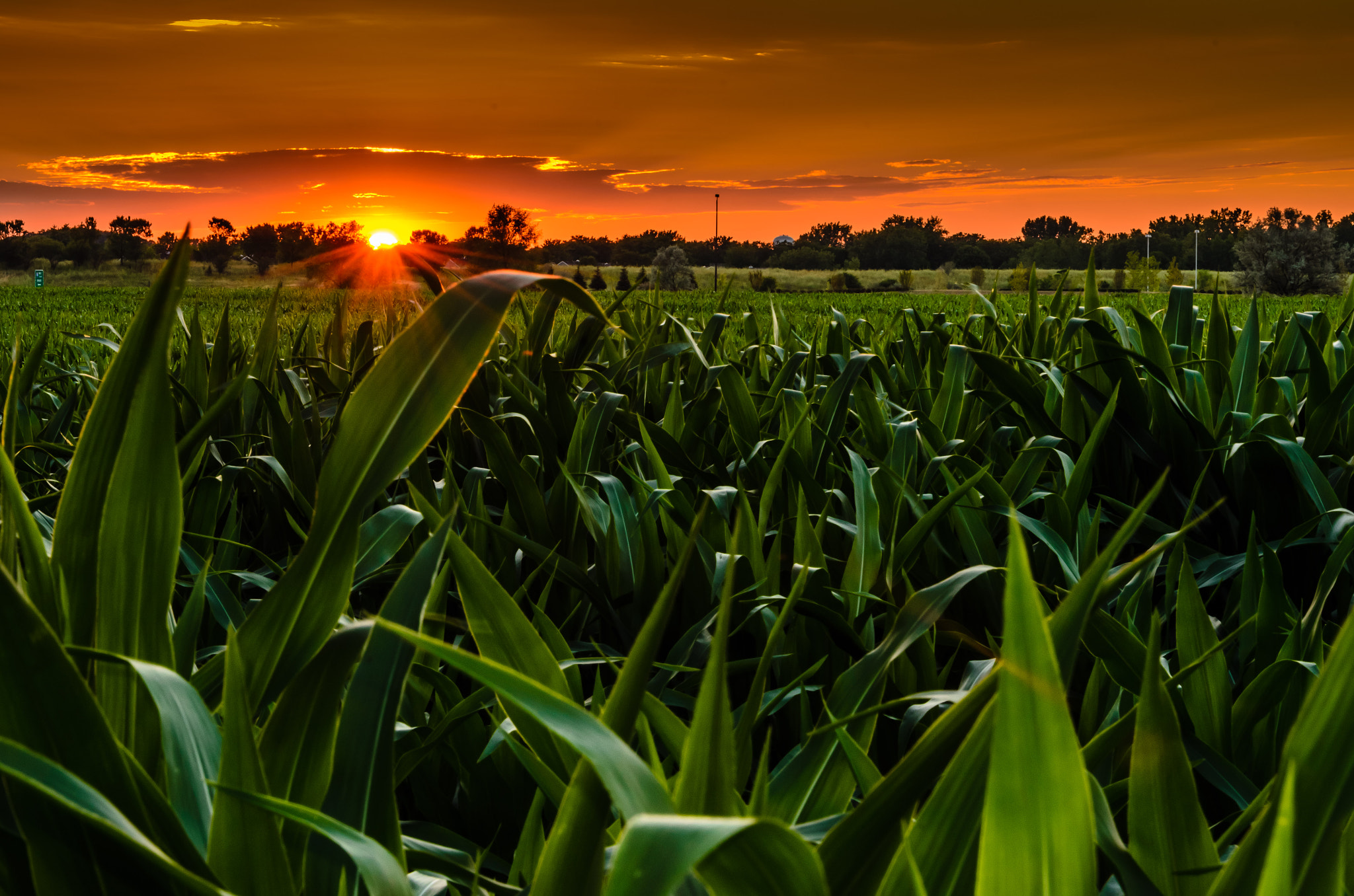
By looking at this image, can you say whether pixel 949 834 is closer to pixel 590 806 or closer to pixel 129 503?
pixel 590 806

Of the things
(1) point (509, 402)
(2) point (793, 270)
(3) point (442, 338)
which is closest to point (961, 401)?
(1) point (509, 402)

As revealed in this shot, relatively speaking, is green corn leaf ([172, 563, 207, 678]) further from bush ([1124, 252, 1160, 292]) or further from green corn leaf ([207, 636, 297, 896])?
bush ([1124, 252, 1160, 292])

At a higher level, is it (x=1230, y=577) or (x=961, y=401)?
(x=961, y=401)

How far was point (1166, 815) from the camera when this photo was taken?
2.02 feet

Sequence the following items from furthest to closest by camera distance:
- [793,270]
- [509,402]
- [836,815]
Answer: [793,270] → [509,402] → [836,815]

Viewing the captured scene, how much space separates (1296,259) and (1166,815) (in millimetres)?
59091

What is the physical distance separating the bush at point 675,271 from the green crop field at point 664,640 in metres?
40.2

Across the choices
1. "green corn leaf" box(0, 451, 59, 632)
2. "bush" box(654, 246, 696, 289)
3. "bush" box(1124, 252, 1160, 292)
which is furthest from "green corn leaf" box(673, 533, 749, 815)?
"bush" box(1124, 252, 1160, 292)

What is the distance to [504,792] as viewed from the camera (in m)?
1.00

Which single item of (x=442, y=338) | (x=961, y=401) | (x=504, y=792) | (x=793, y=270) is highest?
(x=793, y=270)

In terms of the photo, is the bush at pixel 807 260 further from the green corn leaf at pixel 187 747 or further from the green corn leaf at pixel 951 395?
the green corn leaf at pixel 187 747

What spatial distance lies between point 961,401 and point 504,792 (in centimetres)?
146

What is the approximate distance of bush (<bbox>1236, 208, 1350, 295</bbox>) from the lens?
4825cm

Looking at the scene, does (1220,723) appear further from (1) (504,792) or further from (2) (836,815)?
(1) (504,792)
